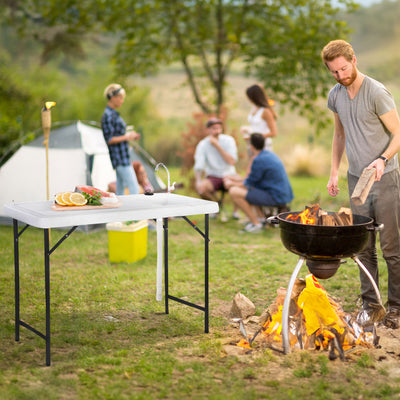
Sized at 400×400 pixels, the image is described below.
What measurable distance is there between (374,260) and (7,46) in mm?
28965

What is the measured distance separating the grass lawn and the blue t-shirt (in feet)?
3.06

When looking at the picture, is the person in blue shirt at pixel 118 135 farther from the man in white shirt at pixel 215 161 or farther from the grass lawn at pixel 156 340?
the man in white shirt at pixel 215 161

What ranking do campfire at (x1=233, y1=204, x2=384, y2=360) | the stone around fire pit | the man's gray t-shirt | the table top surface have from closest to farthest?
the table top surface, campfire at (x1=233, y1=204, x2=384, y2=360), the man's gray t-shirt, the stone around fire pit

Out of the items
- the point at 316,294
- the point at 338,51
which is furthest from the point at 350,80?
the point at 316,294

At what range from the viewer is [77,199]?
11.1ft

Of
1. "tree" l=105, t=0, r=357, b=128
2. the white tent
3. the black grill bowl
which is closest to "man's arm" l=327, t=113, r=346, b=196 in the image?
the black grill bowl

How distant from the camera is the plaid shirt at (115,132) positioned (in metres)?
6.05

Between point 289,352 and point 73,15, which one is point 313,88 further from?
point 289,352

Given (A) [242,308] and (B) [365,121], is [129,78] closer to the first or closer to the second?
(A) [242,308]

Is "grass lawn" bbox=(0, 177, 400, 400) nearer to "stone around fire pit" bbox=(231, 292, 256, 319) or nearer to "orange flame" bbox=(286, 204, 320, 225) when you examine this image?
"stone around fire pit" bbox=(231, 292, 256, 319)

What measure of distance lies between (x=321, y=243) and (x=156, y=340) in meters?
1.18

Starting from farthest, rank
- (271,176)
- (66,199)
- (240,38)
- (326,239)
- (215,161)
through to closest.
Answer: (240,38) < (215,161) < (271,176) < (66,199) < (326,239)

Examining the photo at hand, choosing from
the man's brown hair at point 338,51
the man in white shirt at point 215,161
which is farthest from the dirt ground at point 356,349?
the man in white shirt at point 215,161

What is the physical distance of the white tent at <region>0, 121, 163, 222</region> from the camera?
722cm
